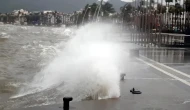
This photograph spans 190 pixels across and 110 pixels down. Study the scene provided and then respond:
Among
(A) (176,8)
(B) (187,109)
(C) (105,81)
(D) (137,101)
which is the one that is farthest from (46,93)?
(A) (176,8)

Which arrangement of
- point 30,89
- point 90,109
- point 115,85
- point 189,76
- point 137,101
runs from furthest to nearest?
point 189,76, point 30,89, point 115,85, point 137,101, point 90,109

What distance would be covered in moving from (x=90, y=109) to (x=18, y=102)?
7.79 ft

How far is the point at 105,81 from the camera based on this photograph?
1080 centimetres

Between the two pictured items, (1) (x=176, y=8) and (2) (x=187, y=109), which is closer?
(2) (x=187, y=109)

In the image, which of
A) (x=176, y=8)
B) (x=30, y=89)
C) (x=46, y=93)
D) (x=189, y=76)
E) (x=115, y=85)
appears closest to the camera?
(x=115, y=85)

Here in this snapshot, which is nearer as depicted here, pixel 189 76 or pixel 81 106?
pixel 81 106

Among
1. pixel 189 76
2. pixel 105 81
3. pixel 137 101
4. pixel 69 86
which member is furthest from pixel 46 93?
pixel 189 76

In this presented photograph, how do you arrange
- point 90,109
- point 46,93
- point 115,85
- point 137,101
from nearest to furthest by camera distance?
point 90,109 < point 137,101 < point 115,85 < point 46,93

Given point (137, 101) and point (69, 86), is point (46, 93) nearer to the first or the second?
point (69, 86)

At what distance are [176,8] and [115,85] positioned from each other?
8329 cm

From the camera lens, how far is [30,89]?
1291 centimetres

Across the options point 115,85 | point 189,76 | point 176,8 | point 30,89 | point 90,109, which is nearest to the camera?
Answer: point 90,109

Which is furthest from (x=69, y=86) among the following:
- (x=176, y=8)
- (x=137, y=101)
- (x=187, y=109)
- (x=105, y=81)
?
(x=176, y=8)

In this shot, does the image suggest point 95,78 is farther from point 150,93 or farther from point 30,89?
point 30,89
